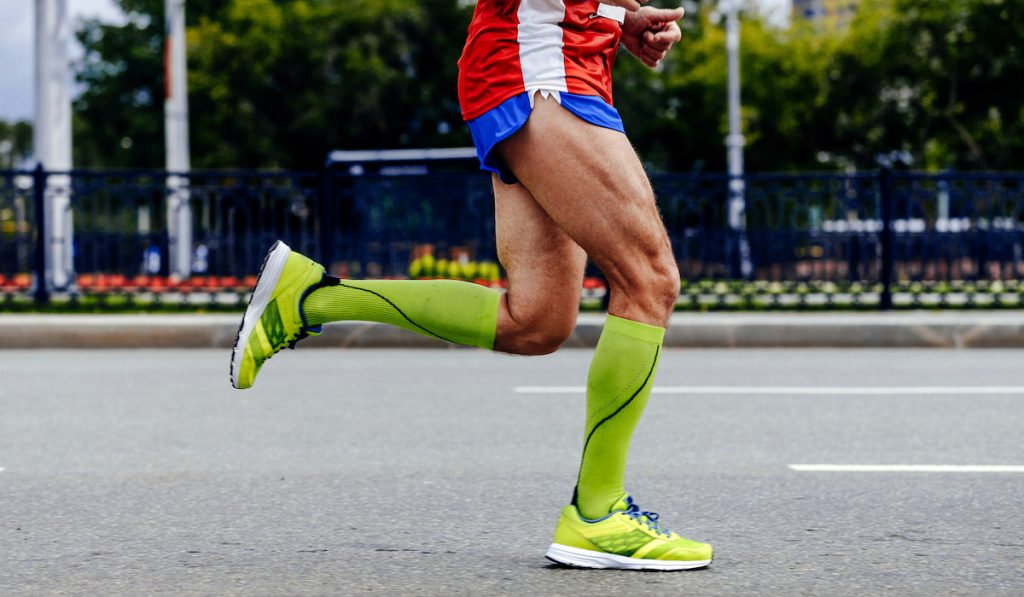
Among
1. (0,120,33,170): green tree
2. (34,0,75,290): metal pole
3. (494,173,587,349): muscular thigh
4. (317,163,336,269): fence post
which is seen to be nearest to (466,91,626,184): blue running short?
(494,173,587,349): muscular thigh

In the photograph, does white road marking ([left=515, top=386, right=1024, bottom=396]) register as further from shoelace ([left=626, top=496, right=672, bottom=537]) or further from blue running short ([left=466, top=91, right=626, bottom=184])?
blue running short ([left=466, top=91, right=626, bottom=184])

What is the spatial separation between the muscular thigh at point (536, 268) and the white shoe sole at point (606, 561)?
498 mm

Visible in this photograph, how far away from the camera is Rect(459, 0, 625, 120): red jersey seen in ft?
10.2

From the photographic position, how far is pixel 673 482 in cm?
449

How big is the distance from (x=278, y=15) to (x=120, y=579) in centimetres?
3955

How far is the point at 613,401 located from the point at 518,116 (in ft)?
2.19

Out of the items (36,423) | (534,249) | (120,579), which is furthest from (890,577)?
(36,423)

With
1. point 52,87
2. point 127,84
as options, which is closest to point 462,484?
point 52,87

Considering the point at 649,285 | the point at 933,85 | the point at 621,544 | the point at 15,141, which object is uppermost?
the point at 15,141

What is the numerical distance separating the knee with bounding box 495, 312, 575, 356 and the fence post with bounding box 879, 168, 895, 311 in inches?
351

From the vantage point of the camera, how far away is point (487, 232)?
11961 mm

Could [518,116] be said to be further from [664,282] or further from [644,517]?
[644,517]

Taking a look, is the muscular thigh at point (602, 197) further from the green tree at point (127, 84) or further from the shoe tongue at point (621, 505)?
the green tree at point (127, 84)

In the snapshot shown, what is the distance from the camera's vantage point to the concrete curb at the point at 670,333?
10008 mm
